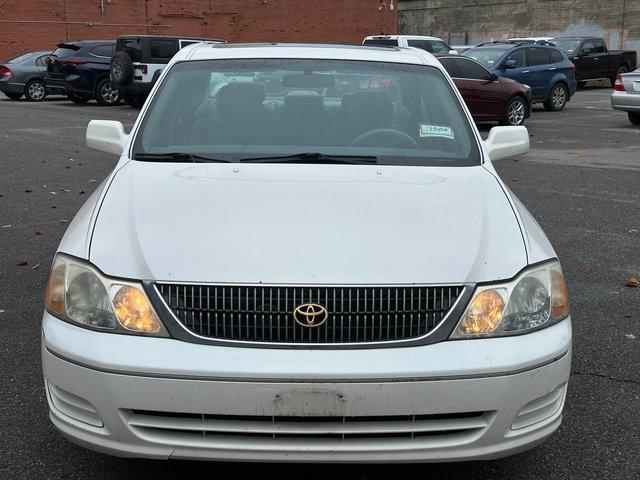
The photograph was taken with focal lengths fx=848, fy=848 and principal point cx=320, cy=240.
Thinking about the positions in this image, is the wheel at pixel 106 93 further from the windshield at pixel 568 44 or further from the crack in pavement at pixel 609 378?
the crack in pavement at pixel 609 378

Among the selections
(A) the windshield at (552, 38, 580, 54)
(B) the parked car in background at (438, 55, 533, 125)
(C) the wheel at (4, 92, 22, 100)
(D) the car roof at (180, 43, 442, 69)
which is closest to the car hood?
(D) the car roof at (180, 43, 442, 69)

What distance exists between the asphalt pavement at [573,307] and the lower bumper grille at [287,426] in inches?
22.1

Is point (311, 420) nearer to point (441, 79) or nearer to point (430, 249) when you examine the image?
point (430, 249)

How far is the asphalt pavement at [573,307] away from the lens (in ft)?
11.2

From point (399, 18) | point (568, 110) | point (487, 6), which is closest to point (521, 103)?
point (568, 110)

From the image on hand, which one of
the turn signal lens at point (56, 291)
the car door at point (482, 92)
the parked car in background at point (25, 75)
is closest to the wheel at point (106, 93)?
the parked car in background at point (25, 75)

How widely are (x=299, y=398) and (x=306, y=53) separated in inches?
99.3

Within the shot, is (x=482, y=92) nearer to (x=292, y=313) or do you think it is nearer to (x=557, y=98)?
(x=557, y=98)

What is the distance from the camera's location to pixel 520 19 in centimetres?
4594

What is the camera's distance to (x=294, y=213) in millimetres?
3328

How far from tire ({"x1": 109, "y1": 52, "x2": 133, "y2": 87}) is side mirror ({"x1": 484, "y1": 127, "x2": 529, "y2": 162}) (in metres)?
16.9

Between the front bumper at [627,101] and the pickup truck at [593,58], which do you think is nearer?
the front bumper at [627,101]

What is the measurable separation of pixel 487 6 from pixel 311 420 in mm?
47806

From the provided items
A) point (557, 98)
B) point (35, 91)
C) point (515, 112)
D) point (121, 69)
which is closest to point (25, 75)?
point (35, 91)
